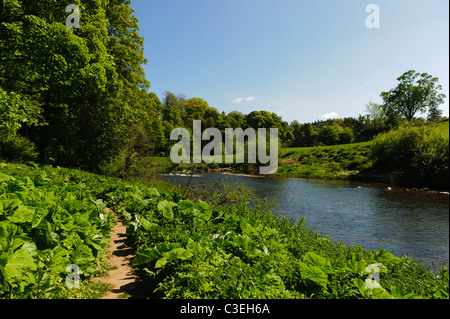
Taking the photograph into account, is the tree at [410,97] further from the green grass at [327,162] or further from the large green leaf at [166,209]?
the large green leaf at [166,209]

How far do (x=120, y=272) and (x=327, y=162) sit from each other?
1774 inches

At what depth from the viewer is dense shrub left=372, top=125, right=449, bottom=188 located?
82.8ft

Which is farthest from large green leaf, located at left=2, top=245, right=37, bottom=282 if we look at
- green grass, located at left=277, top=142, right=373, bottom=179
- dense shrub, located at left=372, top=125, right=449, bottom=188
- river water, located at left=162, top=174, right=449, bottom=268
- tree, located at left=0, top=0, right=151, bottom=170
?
green grass, located at left=277, top=142, right=373, bottom=179

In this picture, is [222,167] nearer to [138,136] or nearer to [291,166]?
[291,166]

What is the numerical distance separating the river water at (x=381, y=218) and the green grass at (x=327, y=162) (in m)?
13.8

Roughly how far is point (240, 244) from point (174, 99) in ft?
240

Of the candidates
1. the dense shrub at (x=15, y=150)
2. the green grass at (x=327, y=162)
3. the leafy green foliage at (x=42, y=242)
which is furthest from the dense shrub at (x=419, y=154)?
the dense shrub at (x=15, y=150)

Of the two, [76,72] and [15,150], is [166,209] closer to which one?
[76,72]

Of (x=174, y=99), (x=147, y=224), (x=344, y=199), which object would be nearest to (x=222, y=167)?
(x=344, y=199)

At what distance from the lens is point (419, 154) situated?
26672mm

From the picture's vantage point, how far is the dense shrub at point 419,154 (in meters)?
25.2

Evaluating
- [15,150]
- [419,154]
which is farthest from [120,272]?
[419,154]
